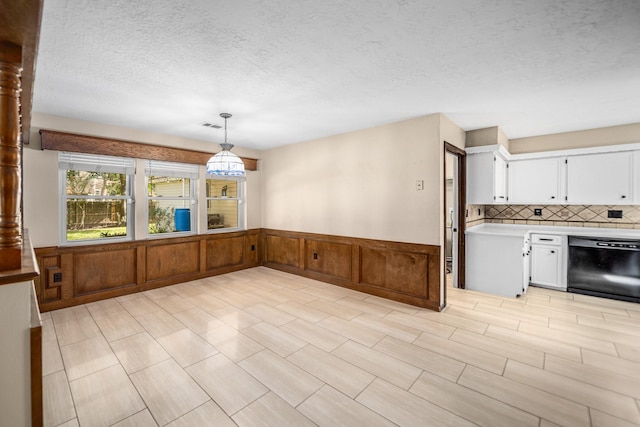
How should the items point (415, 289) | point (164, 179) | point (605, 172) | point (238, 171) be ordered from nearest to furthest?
point (238, 171) < point (415, 289) < point (605, 172) < point (164, 179)

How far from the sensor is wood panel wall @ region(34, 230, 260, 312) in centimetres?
360

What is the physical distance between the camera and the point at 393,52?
2133 mm

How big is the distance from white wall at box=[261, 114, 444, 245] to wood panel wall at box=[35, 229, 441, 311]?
22 centimetres

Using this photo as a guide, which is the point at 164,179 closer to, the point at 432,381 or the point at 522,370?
the point at 432,381

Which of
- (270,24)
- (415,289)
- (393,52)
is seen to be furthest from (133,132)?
(415,289)

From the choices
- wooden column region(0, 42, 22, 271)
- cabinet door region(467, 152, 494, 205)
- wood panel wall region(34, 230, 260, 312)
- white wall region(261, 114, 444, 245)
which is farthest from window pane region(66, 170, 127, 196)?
cabinet door region(467, 152, 494, 205)

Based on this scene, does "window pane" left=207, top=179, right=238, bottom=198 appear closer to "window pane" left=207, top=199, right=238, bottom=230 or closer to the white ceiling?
"window pane" left=207, top=199, right=238, bottom=230

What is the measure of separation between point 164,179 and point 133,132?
824 millimetres

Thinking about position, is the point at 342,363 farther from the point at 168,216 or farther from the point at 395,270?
the point at 168,216

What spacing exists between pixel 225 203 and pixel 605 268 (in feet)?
20.1

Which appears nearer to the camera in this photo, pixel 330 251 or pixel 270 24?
pixel 270 24

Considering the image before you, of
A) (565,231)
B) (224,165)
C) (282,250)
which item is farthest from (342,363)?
(565,231)

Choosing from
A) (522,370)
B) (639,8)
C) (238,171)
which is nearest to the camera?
(639,8)

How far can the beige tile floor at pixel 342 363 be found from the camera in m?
1.84
